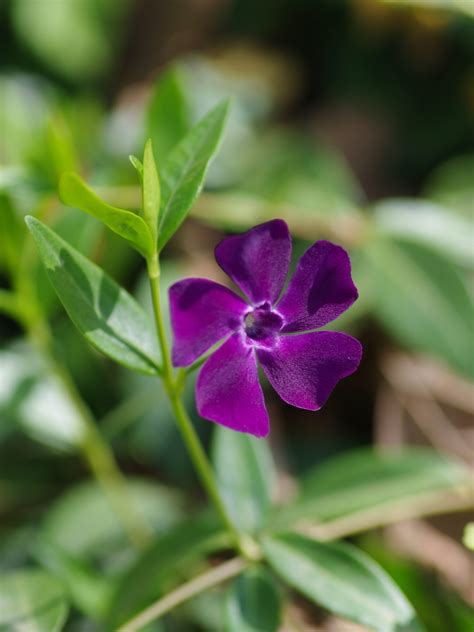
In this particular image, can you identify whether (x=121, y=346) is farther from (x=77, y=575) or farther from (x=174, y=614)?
(x=174, y=614)

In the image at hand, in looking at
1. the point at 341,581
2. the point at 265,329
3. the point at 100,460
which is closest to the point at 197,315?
the point at 265,329

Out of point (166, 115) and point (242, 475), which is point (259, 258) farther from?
point (166, 115)

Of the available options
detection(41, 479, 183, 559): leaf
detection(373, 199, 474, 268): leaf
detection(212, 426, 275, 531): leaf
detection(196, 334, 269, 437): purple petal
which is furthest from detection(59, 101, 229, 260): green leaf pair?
detection(41, 479, 183, 559): leaf

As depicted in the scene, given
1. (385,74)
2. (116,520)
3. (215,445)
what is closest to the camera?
(215,445)

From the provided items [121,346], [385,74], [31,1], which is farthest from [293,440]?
[31,1]

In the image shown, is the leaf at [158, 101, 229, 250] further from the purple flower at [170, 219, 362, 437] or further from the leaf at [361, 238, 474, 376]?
the leaf at [361, 238, 474, 376]

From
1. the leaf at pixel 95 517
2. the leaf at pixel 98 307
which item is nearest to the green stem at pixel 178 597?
the leaf at pixel 98 307

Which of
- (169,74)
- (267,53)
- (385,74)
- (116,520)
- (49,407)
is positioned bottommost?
(116,520)
